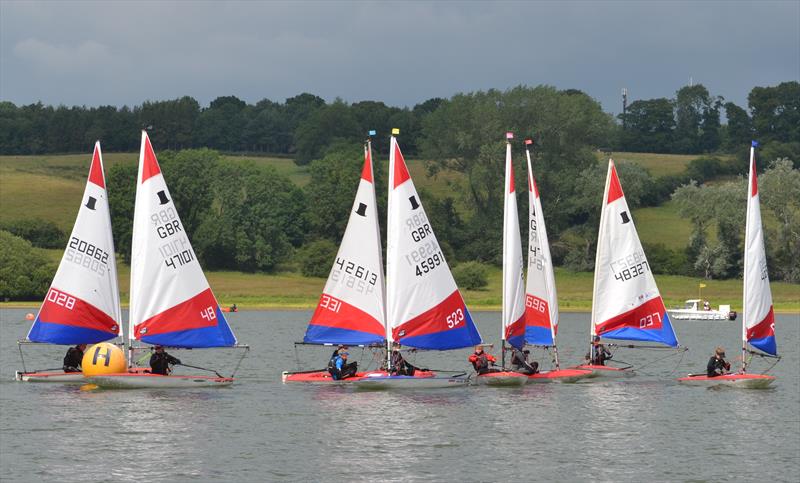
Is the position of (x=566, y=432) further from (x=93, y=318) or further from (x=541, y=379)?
(x=93, y=318)

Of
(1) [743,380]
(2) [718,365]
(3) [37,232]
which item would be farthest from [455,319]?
(3) [37,232]

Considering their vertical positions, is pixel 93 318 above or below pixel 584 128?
below

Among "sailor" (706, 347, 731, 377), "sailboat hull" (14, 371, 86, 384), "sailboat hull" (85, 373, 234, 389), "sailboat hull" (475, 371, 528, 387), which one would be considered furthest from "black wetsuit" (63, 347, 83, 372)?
"sailor" (706, 347, 731, 377)

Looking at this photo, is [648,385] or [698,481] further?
[648,385]

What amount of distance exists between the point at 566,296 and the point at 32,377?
87129 mm

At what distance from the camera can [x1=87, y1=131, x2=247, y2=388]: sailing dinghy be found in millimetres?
54719

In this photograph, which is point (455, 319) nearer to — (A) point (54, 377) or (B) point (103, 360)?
(B) point (103, 360)

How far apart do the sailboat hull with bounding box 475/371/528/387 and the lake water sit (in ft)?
1.68

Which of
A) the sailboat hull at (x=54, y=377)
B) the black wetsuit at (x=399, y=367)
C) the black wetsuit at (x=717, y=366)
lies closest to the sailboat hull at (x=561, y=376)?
the black wetsuit at (x=717, y=366)

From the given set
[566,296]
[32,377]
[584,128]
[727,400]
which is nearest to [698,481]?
[727,400]

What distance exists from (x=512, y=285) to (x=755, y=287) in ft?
35.4

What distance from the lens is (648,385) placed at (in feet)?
207

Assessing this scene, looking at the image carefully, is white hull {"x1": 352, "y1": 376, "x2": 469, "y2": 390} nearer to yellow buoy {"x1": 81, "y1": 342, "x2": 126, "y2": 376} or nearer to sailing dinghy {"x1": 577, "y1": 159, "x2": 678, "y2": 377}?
yellow buoy {"x1": 81, "y1": 342, "x2": 126, "y2": 376}

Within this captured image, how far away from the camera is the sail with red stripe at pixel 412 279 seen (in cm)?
5494
